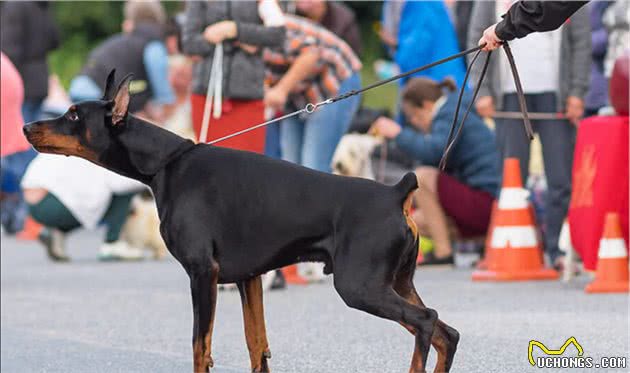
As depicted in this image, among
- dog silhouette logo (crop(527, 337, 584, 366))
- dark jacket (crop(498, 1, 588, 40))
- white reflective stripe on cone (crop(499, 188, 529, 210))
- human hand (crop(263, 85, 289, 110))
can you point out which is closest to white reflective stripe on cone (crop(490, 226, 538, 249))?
white reflective stripe on cone (crop(499, 188, 529, 210))

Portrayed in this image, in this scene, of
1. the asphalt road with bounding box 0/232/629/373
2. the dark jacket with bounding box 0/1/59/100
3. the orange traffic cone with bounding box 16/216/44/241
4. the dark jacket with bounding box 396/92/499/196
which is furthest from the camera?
the dark jacket with bounding box 0/1/59/100

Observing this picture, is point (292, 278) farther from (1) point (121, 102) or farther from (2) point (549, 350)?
(1) point (121, 102)

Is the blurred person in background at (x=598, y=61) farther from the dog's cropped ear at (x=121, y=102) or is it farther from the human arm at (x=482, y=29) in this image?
the dog's cropped ear at (x=121, y=102)

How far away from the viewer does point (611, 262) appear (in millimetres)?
9164

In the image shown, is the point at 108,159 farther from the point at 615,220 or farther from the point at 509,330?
the point at 615,220

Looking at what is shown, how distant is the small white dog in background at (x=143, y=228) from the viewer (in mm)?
12711

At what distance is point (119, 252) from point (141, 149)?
7003mm

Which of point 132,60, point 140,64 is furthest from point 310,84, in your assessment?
point 140,64

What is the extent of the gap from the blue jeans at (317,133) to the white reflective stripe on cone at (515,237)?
3.99 feet

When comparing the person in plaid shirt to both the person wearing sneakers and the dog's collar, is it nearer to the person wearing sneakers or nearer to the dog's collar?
the person wearing sneakers

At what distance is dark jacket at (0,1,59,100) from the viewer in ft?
50.6

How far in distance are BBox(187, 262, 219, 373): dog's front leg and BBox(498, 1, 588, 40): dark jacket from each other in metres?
1.49

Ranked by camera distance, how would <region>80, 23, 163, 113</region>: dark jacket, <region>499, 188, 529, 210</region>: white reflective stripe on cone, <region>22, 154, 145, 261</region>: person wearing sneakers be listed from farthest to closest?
<region>80, 23, 163, 113</region>: dark jacket
<region>22, 154, 145, 261</region>: person wearing sneakers
<region>499, 188, 529, 210</region>: white reflective stripe on cone

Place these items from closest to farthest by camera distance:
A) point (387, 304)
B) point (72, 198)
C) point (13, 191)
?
point (387, 304) < point (72, 198) < point (13, 191)
